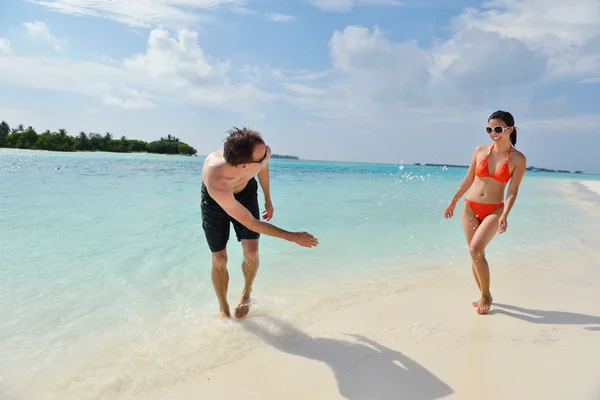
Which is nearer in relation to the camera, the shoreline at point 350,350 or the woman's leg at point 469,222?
the shoreline at point 350,350

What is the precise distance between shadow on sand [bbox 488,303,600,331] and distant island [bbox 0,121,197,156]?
372 feet

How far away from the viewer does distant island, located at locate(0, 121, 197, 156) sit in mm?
95375

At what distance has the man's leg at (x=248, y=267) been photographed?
4.09 metres

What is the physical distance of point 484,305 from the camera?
414cm

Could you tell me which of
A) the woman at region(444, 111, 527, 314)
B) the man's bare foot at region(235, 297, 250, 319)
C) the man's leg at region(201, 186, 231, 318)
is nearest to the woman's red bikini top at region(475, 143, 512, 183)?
the woman at region(444, 111, 527, 314)

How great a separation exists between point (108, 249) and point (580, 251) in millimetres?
8097

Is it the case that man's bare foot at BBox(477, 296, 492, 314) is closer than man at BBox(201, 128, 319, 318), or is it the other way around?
man at BBox(201, 128, 319, 318)

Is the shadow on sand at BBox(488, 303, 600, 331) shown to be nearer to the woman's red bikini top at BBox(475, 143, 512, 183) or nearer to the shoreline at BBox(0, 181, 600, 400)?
the shoreline at BBox(0, 181, 600, 400)

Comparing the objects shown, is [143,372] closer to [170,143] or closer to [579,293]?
[579,293]

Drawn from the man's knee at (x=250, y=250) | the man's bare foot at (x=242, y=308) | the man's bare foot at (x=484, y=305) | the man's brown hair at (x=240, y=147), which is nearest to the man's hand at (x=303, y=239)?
the man's brown hair at (x=240, y=147)

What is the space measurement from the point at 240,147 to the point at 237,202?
1.43 ft

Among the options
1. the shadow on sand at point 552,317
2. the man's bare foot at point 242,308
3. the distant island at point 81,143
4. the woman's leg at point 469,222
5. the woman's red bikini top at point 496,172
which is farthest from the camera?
the distant island at point 81,143

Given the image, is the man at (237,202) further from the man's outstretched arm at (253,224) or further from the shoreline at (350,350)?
the shoreline at (350,350)

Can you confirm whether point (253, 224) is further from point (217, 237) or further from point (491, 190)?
point (491, 190)
